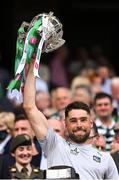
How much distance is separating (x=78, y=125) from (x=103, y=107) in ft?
12.8

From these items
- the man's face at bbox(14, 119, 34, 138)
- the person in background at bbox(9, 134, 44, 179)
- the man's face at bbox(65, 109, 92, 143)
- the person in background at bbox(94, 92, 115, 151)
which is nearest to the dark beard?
the man's face at bbox(65, 109, 92, 143)

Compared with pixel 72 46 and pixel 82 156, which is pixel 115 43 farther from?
pixel 82 156

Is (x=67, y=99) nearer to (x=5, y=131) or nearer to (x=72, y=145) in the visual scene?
(x=5, y=131)

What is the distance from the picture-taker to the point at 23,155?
10.4 m

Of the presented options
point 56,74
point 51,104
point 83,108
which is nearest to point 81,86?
point 51,104

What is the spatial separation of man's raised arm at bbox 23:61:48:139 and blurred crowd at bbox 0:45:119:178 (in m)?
0.08

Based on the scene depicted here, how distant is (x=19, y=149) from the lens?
34.3 feet

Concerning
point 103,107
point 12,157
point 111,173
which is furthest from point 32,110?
point 103,107

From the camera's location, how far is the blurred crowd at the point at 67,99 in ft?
36.1

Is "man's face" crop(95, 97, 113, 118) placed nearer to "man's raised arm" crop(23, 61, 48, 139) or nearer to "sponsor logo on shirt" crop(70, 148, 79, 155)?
"sponsor logo on shirt" crop(70, 148, 79, 155)

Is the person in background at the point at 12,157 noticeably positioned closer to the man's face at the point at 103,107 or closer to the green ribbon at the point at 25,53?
the man's face at the point at 103,107

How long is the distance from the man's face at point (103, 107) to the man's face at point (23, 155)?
2116 mm

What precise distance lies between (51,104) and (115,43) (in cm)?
651

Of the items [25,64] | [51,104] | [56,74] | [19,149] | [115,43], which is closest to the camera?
[25,64]
